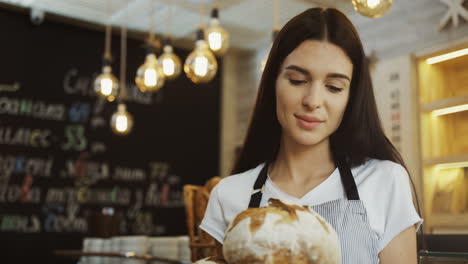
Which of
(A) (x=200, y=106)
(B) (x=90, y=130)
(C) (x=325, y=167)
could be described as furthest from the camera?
(A) (x=200, y=106)

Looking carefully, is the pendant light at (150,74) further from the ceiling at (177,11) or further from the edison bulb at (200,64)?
the ceiling at (177,11)

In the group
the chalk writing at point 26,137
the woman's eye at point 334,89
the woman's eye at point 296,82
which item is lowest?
the woman's eye at point 334,89

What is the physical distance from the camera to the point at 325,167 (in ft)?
3.35

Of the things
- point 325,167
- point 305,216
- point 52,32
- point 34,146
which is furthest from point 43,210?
point 305,216

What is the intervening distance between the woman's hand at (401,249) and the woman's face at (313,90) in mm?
235

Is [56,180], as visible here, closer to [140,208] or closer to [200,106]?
[140,208]

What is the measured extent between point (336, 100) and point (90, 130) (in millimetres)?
5637

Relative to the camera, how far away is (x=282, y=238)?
0.47 meters

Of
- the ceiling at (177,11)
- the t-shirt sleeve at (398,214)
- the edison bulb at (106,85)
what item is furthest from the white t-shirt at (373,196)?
the ceiling at (177,11)

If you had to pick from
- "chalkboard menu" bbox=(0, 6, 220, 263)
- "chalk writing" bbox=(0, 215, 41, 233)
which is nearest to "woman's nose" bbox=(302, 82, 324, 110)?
"chalkboard menu" bbox=(0, 6, 220, 263)

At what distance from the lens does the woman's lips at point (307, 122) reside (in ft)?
2.82

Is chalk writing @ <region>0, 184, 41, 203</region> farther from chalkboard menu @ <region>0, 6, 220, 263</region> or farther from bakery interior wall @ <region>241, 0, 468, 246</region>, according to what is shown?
bakery interior wall @ <region>241, 0, 468, 246</region>

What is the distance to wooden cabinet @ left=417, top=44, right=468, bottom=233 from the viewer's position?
13.6 ft

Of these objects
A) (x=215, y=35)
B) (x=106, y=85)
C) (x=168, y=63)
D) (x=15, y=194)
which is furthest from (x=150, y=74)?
(x=15, y=194)
